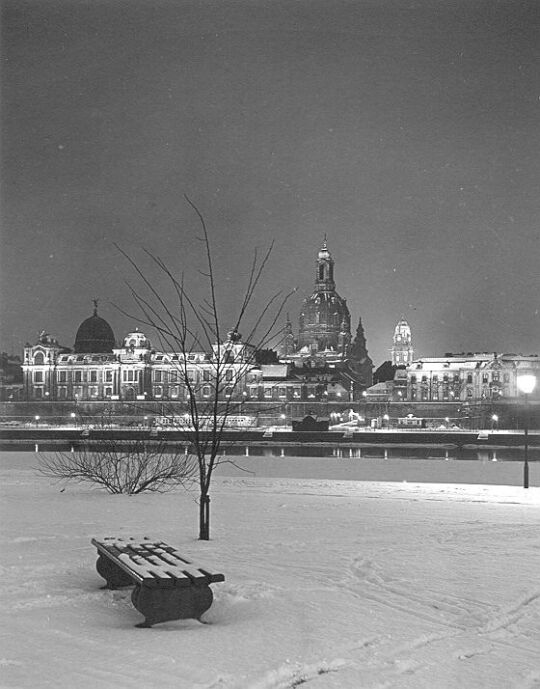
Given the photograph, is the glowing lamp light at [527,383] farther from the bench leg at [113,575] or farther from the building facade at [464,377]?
the building facade at [464,377]

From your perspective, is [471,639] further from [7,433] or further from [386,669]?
[7,433]

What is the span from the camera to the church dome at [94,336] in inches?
4584

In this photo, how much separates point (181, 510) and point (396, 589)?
6.19m

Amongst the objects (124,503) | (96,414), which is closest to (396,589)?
(124,503)

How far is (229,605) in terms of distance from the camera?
18.8 ft

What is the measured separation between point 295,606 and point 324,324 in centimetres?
12803

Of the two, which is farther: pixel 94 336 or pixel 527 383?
pixel 94 336

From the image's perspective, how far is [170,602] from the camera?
5.31 m

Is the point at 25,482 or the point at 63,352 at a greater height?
the point at 63,352

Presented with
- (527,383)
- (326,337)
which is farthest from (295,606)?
(326,337)

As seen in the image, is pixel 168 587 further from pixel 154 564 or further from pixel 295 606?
pixel 295 606

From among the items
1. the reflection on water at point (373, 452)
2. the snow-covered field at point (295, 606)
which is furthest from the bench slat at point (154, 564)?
the reflection on water at point (373, 452)

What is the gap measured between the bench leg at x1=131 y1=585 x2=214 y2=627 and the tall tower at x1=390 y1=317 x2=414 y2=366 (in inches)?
5848

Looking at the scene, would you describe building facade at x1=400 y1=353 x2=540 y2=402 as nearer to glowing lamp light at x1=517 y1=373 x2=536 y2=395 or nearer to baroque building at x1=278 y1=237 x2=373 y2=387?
baroque building at x1=278 y1=237 x2=373 y2=387
